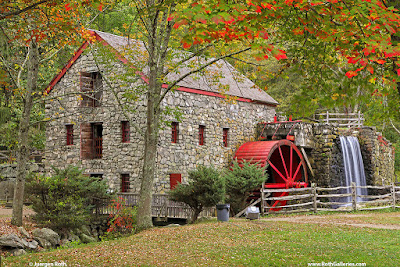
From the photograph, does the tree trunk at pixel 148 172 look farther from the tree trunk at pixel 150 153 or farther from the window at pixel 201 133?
the window at pixel 201 133

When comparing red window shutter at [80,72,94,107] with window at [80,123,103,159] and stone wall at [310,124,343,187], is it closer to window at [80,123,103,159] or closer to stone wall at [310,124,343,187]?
window at [80,123,103,159]

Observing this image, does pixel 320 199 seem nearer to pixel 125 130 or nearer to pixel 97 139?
pixel 125 130

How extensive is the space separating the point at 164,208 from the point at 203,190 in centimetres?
250

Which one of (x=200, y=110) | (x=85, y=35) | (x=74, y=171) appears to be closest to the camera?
(x=85, y=35)

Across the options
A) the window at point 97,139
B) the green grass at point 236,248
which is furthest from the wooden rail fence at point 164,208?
the green grass at point 236,248

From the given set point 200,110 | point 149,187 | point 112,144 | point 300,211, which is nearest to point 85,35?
point 149,187

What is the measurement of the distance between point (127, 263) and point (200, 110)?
12.3 metres

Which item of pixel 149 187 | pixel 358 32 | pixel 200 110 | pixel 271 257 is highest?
pixel 200 110

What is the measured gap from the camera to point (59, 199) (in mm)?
13406

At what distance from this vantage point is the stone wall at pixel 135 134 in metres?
18.0

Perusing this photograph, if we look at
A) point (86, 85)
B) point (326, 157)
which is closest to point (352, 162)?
point (326, 157)

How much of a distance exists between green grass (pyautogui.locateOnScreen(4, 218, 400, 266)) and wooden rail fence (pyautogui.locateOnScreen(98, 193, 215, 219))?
12.2 ft

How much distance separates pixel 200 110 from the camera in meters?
20.0

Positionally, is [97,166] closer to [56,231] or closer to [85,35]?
[56,231]
